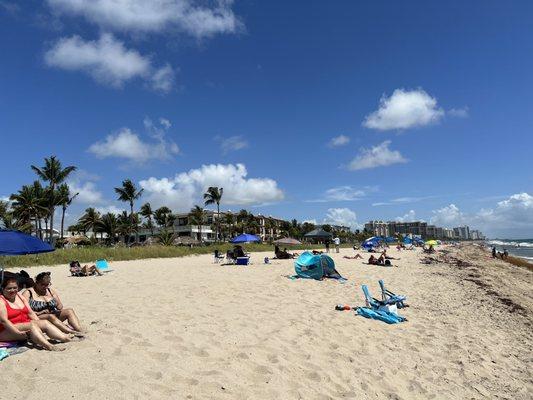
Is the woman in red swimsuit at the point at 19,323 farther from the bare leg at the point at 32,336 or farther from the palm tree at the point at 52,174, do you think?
the palm tree at the point at 52,174

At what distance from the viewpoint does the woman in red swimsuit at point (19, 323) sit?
5.11 meters

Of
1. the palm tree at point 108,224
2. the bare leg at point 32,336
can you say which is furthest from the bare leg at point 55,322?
the palm tree at point 108,224

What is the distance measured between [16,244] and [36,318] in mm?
2087

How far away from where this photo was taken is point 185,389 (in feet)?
14.0

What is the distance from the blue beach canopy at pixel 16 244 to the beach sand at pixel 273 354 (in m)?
1.66

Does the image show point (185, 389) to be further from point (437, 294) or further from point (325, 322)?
point (437, 294)

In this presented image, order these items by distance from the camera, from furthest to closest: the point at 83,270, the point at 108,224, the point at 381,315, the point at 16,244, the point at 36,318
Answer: the point at 108,224, the point at 83,270, the point at 381,315, the point at 16,244, the point at 36,318

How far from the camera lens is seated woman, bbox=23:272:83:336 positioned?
19.0 ft

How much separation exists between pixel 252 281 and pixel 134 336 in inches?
312

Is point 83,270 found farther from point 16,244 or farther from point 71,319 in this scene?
point 71,319

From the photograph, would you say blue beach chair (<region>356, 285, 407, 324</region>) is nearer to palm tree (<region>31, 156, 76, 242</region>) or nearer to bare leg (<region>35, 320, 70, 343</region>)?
bare leg (<region>35, 320, 70, 343</region>)

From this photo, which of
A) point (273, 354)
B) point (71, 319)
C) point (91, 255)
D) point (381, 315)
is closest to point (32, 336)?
point (71, 319)

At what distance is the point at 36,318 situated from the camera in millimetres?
5605

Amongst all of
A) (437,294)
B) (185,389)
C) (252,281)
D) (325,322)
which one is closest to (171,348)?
(185,389)
